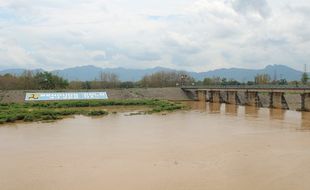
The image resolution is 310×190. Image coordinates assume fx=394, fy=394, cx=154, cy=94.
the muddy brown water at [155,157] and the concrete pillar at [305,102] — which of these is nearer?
the muddy brown water at [155,157]

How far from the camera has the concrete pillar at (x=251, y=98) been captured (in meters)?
46.0

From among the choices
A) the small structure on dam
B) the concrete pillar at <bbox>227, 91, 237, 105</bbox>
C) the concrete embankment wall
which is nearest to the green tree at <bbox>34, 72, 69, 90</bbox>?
the concrete embankment wall

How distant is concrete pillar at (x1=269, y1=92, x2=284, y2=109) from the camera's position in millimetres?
41156

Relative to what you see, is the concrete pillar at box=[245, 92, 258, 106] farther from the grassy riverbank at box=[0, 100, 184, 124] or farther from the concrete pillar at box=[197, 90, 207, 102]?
the concrete pillar at box=[197, 90, 207, 102]

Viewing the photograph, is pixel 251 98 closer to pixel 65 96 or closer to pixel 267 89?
pixel 267 89

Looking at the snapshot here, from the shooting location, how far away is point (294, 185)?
11.9 m

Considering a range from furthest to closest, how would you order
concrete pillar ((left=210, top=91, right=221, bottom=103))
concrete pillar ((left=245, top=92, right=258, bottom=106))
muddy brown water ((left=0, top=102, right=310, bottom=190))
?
concrete pillar ((left=210, top=91, right=221, bottom=103)) → concrete pillar ((left=245, top=92, right=258, bottom=106)) → muddy brown water ((left=0, top=102, right=310, bottom=190))

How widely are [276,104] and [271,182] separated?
31.1 metres

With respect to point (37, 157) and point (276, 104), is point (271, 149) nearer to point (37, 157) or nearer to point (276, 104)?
point (37, 157)

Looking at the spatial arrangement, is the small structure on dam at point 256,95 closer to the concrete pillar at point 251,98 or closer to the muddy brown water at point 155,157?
the concrete pillar at point 251,98

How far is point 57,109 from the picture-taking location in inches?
1622

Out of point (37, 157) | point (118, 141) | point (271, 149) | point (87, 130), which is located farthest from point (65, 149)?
point (271, 149)

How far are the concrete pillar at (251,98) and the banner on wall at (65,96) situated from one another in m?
19.5

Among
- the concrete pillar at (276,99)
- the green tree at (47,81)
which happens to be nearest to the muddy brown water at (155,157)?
the concrete pillar at (276,99)
